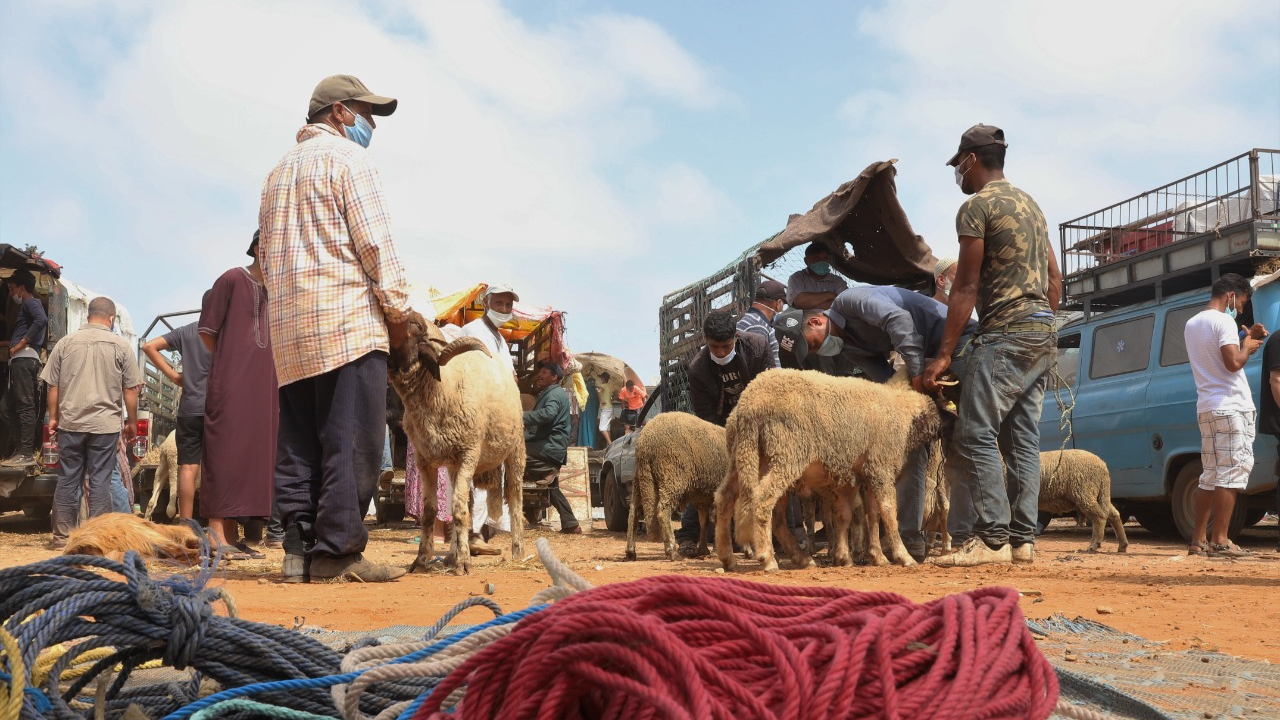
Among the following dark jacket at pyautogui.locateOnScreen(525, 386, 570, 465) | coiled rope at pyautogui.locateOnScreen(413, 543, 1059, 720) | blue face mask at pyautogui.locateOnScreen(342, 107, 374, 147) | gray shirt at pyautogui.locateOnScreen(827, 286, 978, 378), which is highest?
blue face mask at pyautogui.locateOnScreen(342, 107, 374, 147)

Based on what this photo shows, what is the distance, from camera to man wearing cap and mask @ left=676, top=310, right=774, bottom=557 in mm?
8383

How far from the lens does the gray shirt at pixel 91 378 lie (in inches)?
373

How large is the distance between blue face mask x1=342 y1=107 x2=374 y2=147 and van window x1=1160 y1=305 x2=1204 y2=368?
7.63 meters

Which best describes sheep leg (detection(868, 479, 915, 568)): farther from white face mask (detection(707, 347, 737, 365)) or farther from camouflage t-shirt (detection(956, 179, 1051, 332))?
white face mask (detection(707, 347, 737, 365))

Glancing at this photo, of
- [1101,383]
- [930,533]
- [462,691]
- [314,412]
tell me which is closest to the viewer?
[462,691]

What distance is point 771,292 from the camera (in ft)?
31.2

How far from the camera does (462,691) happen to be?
1869 millimetres

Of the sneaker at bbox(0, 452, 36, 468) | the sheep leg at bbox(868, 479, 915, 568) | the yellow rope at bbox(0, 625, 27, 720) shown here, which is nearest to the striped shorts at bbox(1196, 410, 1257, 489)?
the sheep leg at bbox(868, 479, 915, 568)

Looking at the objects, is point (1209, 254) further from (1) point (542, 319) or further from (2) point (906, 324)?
(1) point (542, 319)

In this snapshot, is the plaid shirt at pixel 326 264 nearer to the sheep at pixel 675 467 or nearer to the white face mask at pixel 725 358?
the white face mask at pixel 725 358

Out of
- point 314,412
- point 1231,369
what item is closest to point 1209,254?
point 1231,369

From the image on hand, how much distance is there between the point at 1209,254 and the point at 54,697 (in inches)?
486

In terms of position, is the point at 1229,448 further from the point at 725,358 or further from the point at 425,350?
the point at 425,350

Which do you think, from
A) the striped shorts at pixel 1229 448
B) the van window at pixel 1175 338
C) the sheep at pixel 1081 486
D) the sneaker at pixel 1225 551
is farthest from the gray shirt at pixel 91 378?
the van window at pixel 1175 338
